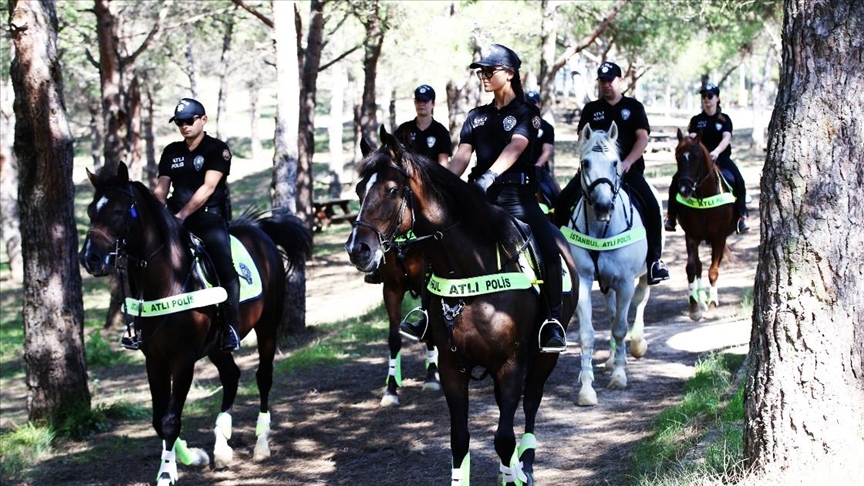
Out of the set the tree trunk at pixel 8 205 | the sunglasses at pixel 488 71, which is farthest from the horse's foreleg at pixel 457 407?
the tree trunk at pixel 8 205

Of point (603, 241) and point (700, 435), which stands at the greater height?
point (603, 241)

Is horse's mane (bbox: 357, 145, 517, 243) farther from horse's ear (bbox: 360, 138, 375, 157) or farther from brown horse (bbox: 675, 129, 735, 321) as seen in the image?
brown horse (bbox: 675, 129, 735, 321)

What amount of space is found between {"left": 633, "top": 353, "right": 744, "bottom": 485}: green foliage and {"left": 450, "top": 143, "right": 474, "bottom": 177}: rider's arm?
2337mm

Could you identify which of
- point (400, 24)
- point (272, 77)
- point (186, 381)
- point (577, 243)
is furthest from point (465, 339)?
point (272, 77)

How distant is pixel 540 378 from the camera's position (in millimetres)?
7152

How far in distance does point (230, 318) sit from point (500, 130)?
3.26 meters

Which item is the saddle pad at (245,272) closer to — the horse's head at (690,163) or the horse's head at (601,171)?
the horse's head at (601,171)

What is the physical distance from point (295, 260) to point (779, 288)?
6.29 metres

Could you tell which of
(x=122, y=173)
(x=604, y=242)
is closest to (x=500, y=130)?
(x=122, y=173)

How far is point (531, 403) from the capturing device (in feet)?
23.4

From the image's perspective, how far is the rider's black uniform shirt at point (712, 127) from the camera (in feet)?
49.2

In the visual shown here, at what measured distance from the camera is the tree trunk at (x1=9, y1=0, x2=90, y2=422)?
420 inches

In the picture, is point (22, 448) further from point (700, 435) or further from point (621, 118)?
point (621, 118)

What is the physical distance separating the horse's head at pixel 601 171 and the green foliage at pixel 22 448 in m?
6.00
